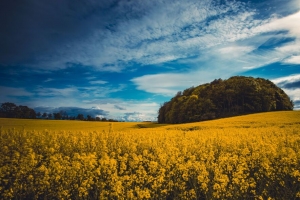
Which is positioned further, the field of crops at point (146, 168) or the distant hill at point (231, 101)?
Answer: the distant hill at point (231, 101)

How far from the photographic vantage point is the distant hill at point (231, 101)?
164 feet

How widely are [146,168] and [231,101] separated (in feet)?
163

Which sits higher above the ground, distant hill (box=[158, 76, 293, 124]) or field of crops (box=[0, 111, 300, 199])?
distant hill (box=[158, 76, 293, 124])

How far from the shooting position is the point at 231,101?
176ft

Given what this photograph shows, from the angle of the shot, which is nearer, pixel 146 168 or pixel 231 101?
pixel 146 168

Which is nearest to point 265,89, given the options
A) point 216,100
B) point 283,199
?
point 216,100

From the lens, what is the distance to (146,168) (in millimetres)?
8789

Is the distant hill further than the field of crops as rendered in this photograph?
Yes

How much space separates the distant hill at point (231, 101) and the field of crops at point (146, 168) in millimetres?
39895

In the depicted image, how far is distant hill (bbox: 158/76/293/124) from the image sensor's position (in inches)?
1962

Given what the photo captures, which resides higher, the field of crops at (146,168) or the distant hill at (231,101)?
the distant hill at (231,101)

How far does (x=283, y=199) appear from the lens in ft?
20.0

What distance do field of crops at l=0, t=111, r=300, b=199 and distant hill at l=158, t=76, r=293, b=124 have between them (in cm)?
3989

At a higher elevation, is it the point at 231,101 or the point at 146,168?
the point at 231,101
